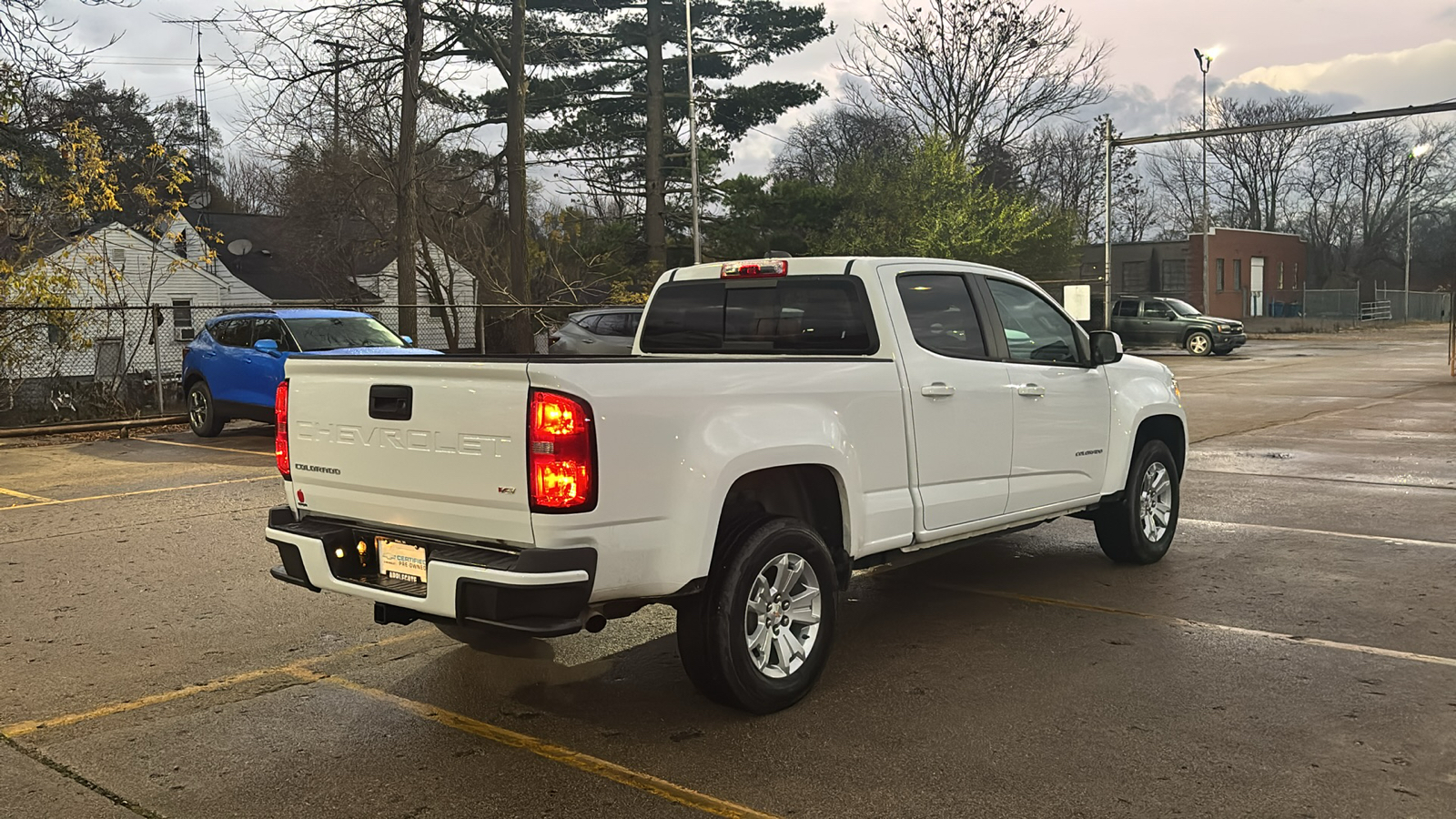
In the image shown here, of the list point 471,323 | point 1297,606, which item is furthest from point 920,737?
point 471,323

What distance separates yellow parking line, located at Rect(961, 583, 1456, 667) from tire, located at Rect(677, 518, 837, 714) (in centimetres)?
205

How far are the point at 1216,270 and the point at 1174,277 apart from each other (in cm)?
350

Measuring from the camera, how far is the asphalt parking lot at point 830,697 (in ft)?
13.1

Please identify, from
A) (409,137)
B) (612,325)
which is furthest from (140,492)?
(612,325)

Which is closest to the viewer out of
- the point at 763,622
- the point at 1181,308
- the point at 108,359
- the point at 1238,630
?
the point at 763,622

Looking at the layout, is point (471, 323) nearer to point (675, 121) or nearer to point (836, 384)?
point (675, 121)

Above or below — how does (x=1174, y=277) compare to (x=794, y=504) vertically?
above

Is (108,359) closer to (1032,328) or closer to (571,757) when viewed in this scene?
(1032,328)

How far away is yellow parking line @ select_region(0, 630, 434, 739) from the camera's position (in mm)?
4734

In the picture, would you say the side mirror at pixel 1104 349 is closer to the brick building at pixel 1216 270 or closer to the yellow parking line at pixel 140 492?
the yellow parking line at pixel 140 492

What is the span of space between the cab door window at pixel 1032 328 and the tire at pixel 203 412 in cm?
1240

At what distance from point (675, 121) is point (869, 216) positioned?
26.4 feet

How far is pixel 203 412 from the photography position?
16031mm

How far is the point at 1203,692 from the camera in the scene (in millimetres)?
4977
